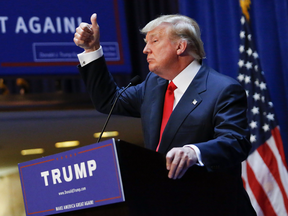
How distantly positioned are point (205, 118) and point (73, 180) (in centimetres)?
58

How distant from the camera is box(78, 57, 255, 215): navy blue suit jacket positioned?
1.40m

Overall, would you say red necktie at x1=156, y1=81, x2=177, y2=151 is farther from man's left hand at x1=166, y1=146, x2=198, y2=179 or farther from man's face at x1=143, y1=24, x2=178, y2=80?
man's left hand at x1=166, y1=146, x2=198, y2=179

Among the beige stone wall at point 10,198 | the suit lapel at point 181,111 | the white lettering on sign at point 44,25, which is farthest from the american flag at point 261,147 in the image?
the beige stone wall at point 10,198

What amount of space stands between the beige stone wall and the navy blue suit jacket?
5.86 metres

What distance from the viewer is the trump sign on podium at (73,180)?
111cm

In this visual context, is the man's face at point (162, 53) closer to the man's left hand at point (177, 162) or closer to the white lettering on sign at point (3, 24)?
the man's left hand at point (177, 162)

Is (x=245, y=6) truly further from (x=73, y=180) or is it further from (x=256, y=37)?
(x=73, y=180)

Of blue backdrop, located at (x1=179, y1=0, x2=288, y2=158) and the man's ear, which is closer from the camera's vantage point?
the man's ear

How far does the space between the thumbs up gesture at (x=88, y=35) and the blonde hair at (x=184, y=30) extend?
0.25 metres

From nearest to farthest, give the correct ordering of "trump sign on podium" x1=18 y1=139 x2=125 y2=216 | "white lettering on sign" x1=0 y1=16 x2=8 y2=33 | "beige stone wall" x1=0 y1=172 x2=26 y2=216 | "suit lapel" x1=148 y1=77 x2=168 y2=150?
"trump sign on podium" x1=18 y1=139 x2=125 y2=216 < "suit lapel" x1=148 y1=77 x2=168 y2=150 < "white lettering on sign" x1=0 y1=16 x2=8 y2=33 < "beige stone wall" x1=0 y1=172 x2=26 y2=216

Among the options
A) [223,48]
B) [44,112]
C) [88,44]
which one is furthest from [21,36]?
[88,44]

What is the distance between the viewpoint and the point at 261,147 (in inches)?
160

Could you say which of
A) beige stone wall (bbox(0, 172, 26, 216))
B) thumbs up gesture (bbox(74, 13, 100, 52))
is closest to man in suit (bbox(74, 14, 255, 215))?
thumbs up gesture (bbox(74, 13, 100, 52))

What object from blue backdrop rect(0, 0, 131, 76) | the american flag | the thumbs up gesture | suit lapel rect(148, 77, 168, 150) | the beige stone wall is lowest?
the beige stone wall
